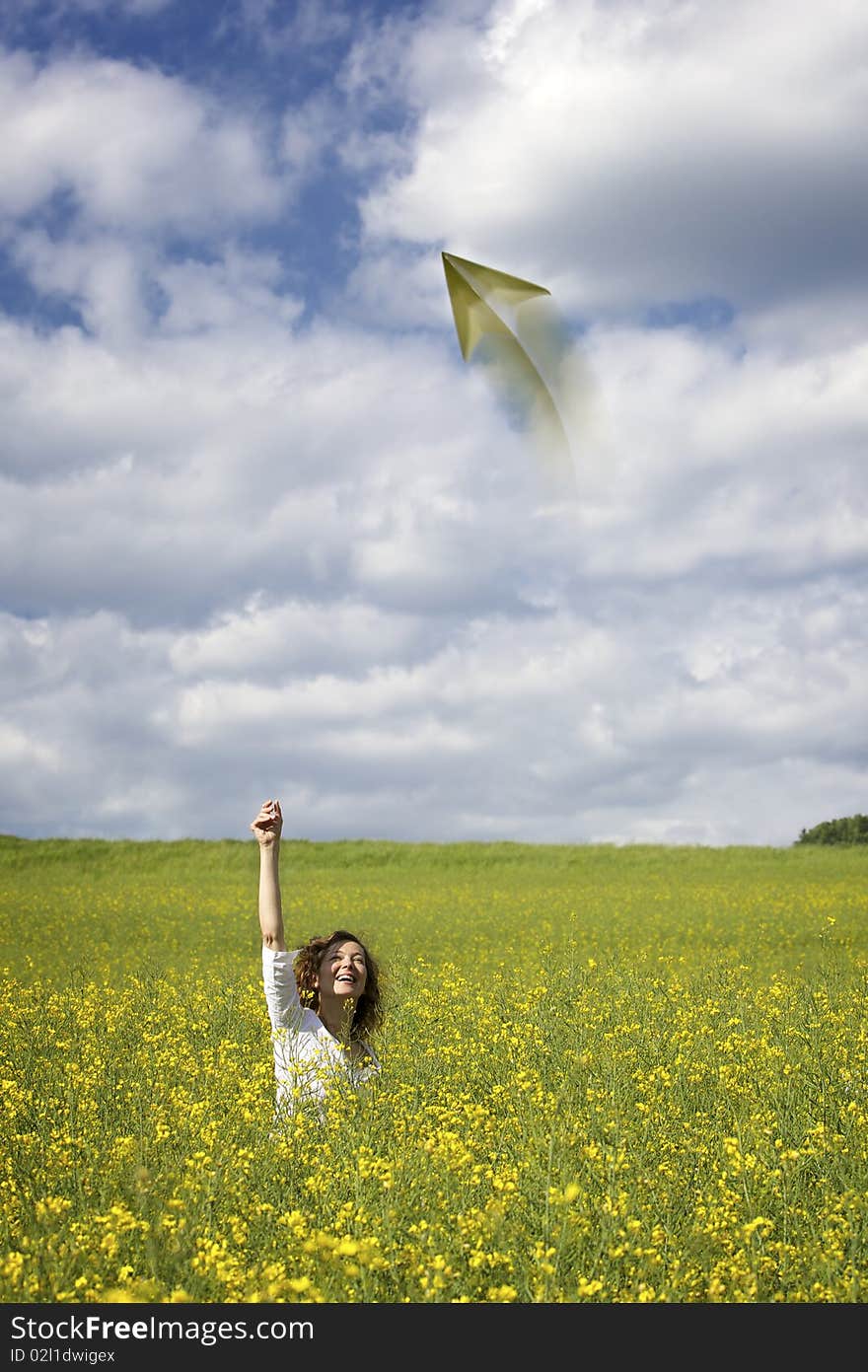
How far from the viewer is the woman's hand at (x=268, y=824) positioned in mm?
5195

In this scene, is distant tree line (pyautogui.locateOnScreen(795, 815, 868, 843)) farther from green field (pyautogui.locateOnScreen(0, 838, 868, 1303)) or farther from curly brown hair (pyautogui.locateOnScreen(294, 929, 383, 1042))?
curly brown hair (pyautogui.locateOnScreen(294, 929, 383, 1042))

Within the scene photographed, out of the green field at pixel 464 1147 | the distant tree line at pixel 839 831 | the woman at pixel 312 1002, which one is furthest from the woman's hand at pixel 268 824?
the distant tree line at pixel 839 831

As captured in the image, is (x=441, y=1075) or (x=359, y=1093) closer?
(x=359, y=1093)

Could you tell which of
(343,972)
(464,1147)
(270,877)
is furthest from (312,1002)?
(464,1147)

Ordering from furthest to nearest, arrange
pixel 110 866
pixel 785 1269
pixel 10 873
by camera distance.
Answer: pixel 110 866 → pixel 10 873 → pixel 785 1269

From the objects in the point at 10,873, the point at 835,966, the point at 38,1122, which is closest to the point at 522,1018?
the point at 38,1122

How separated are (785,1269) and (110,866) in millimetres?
32510

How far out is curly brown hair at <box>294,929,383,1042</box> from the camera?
5906 millimetres

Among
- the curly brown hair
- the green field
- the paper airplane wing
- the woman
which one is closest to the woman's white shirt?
the woman

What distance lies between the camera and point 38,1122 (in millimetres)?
5484

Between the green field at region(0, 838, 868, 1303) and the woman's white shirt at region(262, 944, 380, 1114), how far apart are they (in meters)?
0.20

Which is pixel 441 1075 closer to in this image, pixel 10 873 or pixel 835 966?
pixel 835 966

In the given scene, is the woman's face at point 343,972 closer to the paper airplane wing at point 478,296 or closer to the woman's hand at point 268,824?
the woman's hand at point 268,824

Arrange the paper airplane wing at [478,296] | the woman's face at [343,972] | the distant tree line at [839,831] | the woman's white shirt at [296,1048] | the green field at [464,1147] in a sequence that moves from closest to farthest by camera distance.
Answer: the green field at [464,1147] → the paper airplane wing at [478,296] → the woman's white shirt at [296,1048] → the woman's face at [343,972] → the distant tree line at [839,831]
